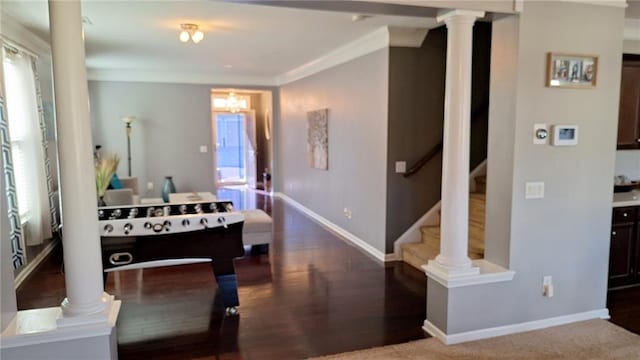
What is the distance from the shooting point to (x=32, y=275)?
178 inches

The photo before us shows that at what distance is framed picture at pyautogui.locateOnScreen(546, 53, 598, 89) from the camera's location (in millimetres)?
3148

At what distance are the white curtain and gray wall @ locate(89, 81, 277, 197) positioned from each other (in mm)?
3330

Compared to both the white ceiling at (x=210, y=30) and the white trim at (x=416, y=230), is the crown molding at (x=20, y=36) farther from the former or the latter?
the white trim at (x=416, y=230)

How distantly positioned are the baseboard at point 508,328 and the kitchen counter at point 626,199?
3.26 feet

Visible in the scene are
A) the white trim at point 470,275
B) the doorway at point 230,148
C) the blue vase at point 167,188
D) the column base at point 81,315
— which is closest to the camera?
the column base at point 81,315

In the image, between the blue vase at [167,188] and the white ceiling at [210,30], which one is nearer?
the white ceiling at [210,30]

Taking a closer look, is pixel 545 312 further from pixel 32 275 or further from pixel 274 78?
pixel 274 78

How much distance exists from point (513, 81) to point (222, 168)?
11059 millimetres

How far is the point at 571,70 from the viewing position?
3.20 meters

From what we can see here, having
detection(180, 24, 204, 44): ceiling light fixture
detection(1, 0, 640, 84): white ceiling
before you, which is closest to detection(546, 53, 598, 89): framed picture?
detection(1, 0, 640, 84): white ceiling

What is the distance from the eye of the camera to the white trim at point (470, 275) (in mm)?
3041

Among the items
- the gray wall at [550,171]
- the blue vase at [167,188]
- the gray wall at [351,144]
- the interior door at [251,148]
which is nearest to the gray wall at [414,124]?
the gray wall at [351,144]

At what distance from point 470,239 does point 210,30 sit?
358cm

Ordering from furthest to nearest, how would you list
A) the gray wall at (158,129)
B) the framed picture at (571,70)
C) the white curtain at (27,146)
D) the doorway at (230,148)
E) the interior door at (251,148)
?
1. the doorway at (230,148)
2. the interior door at (251,148)
3. the gray wall at (158,129)
4. the white curtain at (27,146)
5. the framed picture at (571,70)
